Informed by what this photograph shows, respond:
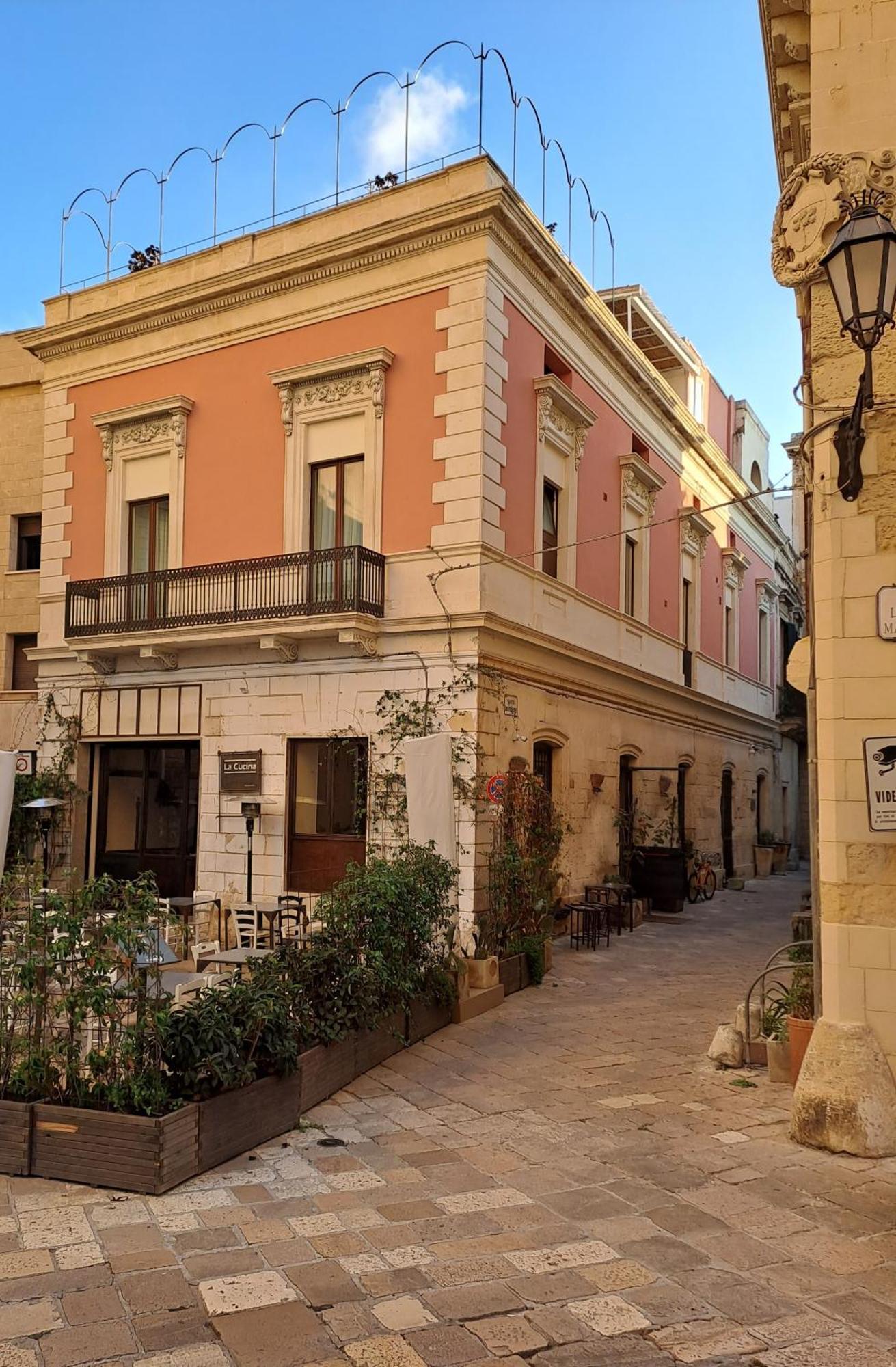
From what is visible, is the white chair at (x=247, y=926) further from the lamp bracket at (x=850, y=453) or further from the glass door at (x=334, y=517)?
the lamp bracket at (x=850, y=453)

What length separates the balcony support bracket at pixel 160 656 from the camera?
13.4 metres

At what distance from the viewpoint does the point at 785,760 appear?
29.2 meters

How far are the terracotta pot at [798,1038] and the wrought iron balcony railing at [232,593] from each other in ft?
21.7

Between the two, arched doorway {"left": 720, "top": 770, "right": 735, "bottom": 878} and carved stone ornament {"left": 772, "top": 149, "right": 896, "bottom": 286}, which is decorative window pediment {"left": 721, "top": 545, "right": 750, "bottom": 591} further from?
carved stone ornament {"left": 772, "top": 149, "right": 896, "bottom": 286}

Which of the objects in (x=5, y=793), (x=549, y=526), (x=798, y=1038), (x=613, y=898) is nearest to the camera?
(x=798, y=1038)

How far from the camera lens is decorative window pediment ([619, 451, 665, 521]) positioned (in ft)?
53.8

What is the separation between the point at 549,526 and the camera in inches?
548

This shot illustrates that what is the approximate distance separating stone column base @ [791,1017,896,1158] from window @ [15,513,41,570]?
1526cm

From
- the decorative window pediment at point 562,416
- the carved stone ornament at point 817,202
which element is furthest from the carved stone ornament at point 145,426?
the carved stone ornament at point 817,202

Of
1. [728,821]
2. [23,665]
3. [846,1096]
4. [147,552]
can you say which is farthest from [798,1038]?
[728,821]

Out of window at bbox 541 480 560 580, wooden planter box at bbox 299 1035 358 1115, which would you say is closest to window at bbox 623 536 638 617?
window at bbox 541 480 560 580

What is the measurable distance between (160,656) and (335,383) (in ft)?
13.6

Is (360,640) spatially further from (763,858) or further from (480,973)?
(763,858)

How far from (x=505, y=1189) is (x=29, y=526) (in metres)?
15.4
